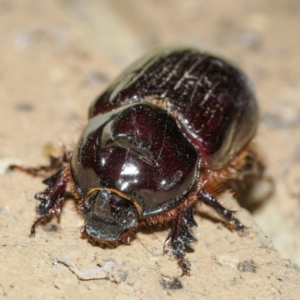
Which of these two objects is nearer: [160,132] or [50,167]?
[160,132]

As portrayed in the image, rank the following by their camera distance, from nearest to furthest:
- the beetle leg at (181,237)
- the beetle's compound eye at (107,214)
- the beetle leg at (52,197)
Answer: the beetle's compound eye at (107,214), the beetle leg at (181,237), the beetle leg at (52,197)

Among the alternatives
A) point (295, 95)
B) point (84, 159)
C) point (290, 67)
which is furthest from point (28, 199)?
point (290, 67)

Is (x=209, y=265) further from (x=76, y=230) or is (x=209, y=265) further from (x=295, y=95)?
(x=295, y=95)

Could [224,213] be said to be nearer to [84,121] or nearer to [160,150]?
[160,150]

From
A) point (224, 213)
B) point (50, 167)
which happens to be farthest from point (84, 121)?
point (224, 213)


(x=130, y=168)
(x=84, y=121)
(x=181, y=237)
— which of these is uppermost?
(x=130, y=168)

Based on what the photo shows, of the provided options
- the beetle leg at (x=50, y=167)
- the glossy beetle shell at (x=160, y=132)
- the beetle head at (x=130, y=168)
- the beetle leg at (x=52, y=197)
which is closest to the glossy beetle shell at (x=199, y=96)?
the glossy beetle shell at (x=160, y=132)

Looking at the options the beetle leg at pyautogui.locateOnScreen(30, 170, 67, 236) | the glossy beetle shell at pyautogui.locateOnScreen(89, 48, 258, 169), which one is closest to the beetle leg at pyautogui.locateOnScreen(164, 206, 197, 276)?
the glossy beetle shell at pyautogui.locateOnScreen(89, 48, 258, 169)

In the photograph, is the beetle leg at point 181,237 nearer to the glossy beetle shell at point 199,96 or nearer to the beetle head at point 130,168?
the beetle head at point 130,168
